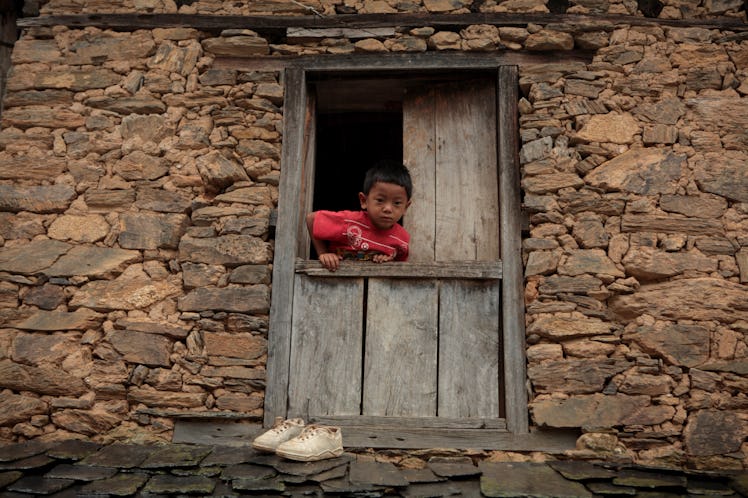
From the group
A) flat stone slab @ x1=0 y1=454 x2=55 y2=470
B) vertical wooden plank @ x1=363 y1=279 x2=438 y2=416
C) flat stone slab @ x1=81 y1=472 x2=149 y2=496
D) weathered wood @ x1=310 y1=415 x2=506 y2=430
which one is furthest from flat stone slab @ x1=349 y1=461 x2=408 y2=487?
flat stone slab @ x1=0 y1=454 x2=55 y2=470

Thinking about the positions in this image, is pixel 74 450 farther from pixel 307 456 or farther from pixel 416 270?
pixel 416 270

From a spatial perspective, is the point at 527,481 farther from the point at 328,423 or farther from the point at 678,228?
the point at 678,228

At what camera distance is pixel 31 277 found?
144 inches

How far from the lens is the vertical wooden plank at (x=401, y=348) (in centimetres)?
357

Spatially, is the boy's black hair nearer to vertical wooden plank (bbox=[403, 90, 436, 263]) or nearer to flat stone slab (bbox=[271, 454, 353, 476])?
vertical wooden plank (bbox=[403, 90, 436, 263])

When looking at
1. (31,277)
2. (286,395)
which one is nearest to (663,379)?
(286,395)

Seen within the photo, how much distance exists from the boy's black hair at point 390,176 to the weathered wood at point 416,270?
46 cm

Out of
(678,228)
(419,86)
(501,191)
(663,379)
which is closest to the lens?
(663,379)

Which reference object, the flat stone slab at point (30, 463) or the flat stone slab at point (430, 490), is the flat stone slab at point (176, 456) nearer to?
the flat stone slab at point (30, 463)

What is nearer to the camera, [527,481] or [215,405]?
[527,481]

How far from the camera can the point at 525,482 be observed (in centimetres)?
300

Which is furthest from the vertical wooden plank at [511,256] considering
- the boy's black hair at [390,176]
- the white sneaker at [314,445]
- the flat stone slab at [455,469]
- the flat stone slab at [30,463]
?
the flat stone slab at [30,463]

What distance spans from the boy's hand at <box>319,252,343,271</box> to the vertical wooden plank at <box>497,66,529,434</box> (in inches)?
36.0

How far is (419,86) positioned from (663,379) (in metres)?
2.21
